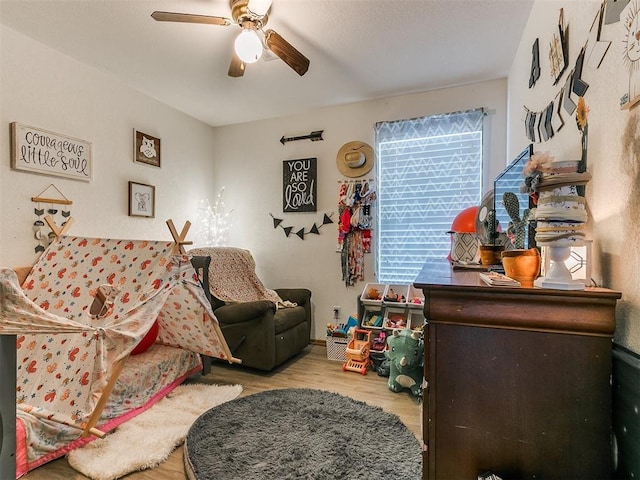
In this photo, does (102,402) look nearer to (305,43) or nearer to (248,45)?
(248,45)

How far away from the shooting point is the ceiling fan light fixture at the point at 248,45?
1.82 m

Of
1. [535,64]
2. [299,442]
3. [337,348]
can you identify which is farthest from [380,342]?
[535,64]

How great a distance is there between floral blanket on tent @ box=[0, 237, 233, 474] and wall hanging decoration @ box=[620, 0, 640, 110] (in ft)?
7.15

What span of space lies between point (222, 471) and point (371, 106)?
133 inches

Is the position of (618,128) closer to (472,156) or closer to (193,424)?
(472,156)

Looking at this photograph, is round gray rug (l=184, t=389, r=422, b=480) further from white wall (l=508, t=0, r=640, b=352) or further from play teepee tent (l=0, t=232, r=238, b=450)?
white wall (l=508, t=0, r=640, b=352)

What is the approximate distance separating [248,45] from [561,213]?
1.79m

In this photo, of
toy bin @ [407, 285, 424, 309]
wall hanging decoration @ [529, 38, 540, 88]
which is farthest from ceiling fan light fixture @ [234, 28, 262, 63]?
toy bin @ [407, 285, 424, 309]

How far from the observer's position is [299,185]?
374 cm

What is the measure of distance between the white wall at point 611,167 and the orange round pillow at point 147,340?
275 centimetres

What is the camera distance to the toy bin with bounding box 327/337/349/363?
318 centimetres

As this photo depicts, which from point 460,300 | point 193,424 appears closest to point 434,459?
point 460,300

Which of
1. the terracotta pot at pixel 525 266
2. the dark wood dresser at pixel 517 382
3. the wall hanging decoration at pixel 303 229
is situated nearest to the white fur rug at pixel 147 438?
the dark wood dresser at pixel 517 382

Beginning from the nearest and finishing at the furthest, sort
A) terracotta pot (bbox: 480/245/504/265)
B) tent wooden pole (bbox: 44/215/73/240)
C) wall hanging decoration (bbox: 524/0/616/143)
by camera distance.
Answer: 1. wall hanging decoration (bbox: 524/0/616/143)
2. terracotta pot (bbox: 480/245/504/265)
3. tent wooden pole (bbox: 44/215/73/240)
